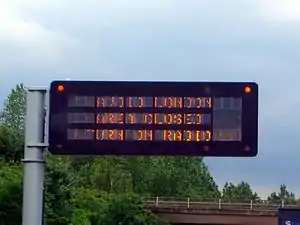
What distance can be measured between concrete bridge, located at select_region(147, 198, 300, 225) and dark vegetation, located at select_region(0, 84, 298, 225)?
9.07ft

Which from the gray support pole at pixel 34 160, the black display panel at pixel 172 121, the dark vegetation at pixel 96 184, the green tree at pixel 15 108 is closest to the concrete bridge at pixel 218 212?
the dark vegetation at pixel 96 184

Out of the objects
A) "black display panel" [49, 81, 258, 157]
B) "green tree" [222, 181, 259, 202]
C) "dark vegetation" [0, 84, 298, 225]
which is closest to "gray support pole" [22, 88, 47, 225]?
"black display panel" [49, 81, 258, 157]

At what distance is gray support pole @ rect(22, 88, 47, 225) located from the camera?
795 inches

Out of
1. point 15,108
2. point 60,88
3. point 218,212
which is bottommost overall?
point 218,212

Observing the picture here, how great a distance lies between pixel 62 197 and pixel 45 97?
30.5 m

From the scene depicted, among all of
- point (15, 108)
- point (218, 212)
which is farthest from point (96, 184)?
point (218, 212)

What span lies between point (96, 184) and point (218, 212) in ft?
55.8

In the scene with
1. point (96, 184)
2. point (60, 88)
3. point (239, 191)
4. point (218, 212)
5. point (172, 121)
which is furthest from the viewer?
point (239, 191)

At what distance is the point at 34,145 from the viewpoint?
2044 cm

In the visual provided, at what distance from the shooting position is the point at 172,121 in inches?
793

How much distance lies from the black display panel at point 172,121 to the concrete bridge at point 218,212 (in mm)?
57681

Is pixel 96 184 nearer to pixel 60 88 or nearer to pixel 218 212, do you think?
pixel 218 212

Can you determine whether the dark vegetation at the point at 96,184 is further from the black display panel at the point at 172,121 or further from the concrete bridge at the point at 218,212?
the black display panel at the point at 172,121

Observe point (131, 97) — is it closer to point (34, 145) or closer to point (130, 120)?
point (130, 120)
